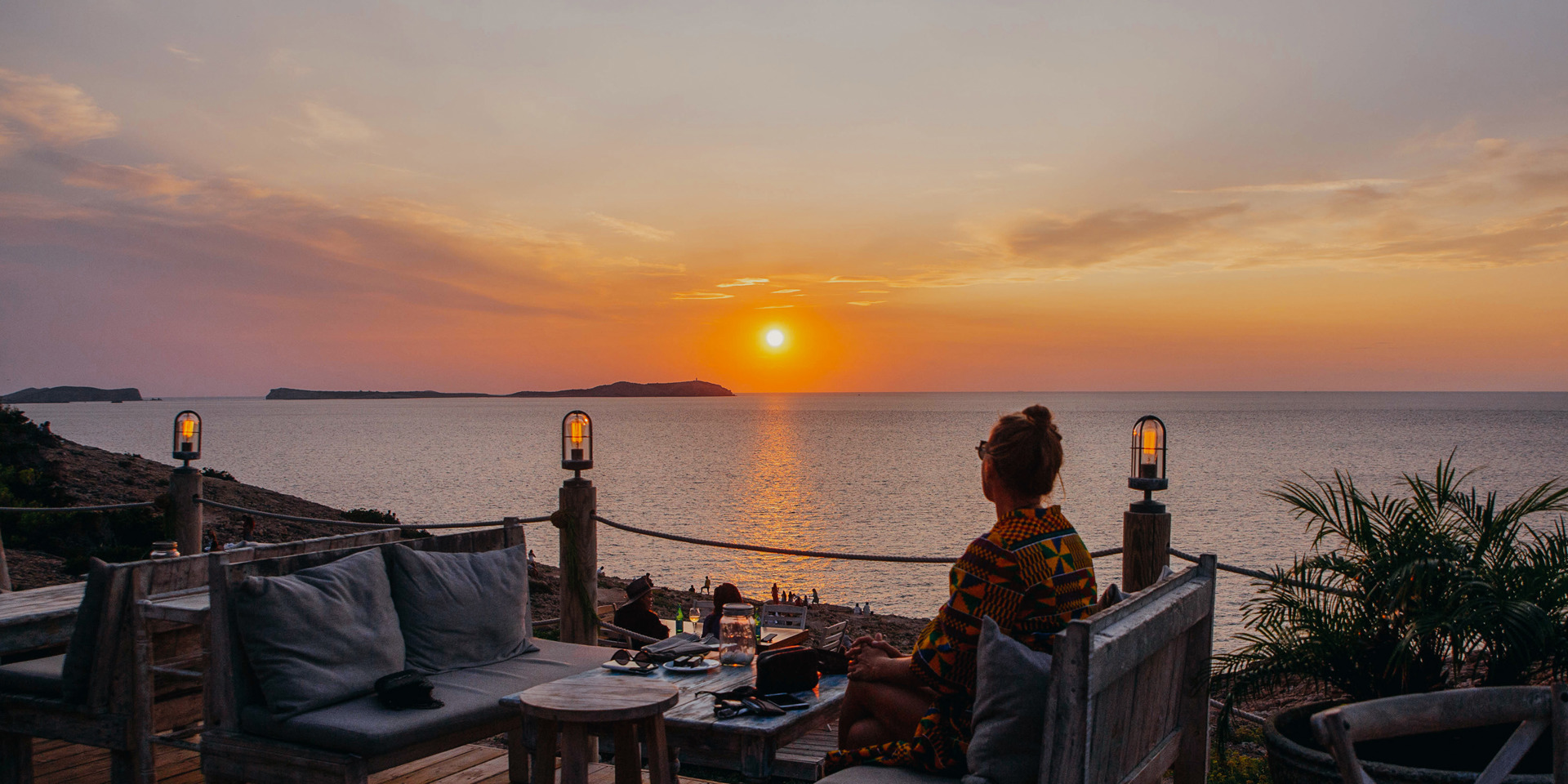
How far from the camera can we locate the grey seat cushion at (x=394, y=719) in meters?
3.15

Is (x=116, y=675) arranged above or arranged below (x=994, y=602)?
below

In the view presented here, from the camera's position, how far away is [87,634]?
3574 millimetres

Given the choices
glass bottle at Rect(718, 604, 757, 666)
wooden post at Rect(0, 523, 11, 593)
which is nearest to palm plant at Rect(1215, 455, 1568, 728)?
glass bottle at Rect(718, 604, 757, 666)

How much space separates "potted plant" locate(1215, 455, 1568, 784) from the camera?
306cm

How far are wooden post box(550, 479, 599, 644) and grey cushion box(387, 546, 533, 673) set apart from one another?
114 centimetres

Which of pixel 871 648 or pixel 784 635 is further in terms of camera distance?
pixel 784 635

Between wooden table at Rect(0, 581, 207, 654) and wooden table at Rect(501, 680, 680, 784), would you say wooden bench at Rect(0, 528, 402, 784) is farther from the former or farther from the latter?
wooden table at Rect(501, 680, 680, 784)

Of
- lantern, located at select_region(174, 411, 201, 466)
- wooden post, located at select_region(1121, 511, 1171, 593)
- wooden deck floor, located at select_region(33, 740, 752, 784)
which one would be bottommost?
wooden deck floor, located at select_region(33, 740, 752, 784)

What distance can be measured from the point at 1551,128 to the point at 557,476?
47839 millimetres

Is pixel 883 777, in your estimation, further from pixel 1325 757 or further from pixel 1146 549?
pixel 1146 549

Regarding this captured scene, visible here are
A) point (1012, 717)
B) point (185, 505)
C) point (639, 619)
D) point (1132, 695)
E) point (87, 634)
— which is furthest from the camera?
point (185, 505)

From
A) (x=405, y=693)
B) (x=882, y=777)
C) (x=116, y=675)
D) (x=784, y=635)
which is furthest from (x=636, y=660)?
(x=116, y=675)

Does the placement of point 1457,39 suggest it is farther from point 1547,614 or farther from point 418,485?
point 418,485

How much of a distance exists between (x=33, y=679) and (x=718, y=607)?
114 inches
